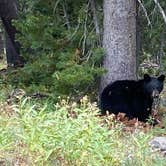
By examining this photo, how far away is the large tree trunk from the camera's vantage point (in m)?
9.88

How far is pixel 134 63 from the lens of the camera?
400 inches

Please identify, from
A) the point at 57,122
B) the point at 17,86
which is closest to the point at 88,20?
the point at 17,86

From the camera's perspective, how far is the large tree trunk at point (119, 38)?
32.4 ft

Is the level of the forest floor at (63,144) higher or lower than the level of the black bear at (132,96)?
higher

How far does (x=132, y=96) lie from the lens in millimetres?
10000

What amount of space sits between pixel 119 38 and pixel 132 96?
1.18m

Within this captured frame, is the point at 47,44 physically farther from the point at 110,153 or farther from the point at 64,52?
the point at 110,153

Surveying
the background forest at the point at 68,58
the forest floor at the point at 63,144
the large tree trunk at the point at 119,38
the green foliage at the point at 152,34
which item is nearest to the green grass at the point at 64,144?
the forest floor at the point at 63,144

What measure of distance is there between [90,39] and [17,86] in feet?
6.68

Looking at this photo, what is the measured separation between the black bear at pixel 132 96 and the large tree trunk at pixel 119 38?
420mm

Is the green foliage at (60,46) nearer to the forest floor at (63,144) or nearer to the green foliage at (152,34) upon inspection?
the green foliage at (152,34)

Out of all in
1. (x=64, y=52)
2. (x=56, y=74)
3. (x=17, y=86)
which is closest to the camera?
(x=56, y=74)

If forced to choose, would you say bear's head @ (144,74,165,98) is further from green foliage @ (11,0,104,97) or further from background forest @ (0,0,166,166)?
green foliage @ (11,0,104,97)

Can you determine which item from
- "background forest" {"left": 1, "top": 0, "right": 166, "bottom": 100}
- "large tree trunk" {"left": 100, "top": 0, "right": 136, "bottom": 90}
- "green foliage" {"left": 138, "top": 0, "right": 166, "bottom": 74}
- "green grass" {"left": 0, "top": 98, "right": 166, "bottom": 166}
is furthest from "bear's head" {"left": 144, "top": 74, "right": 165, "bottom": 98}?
"green grass" {"left": 0, "top": 98, "right": 166, "bottom": 166}
